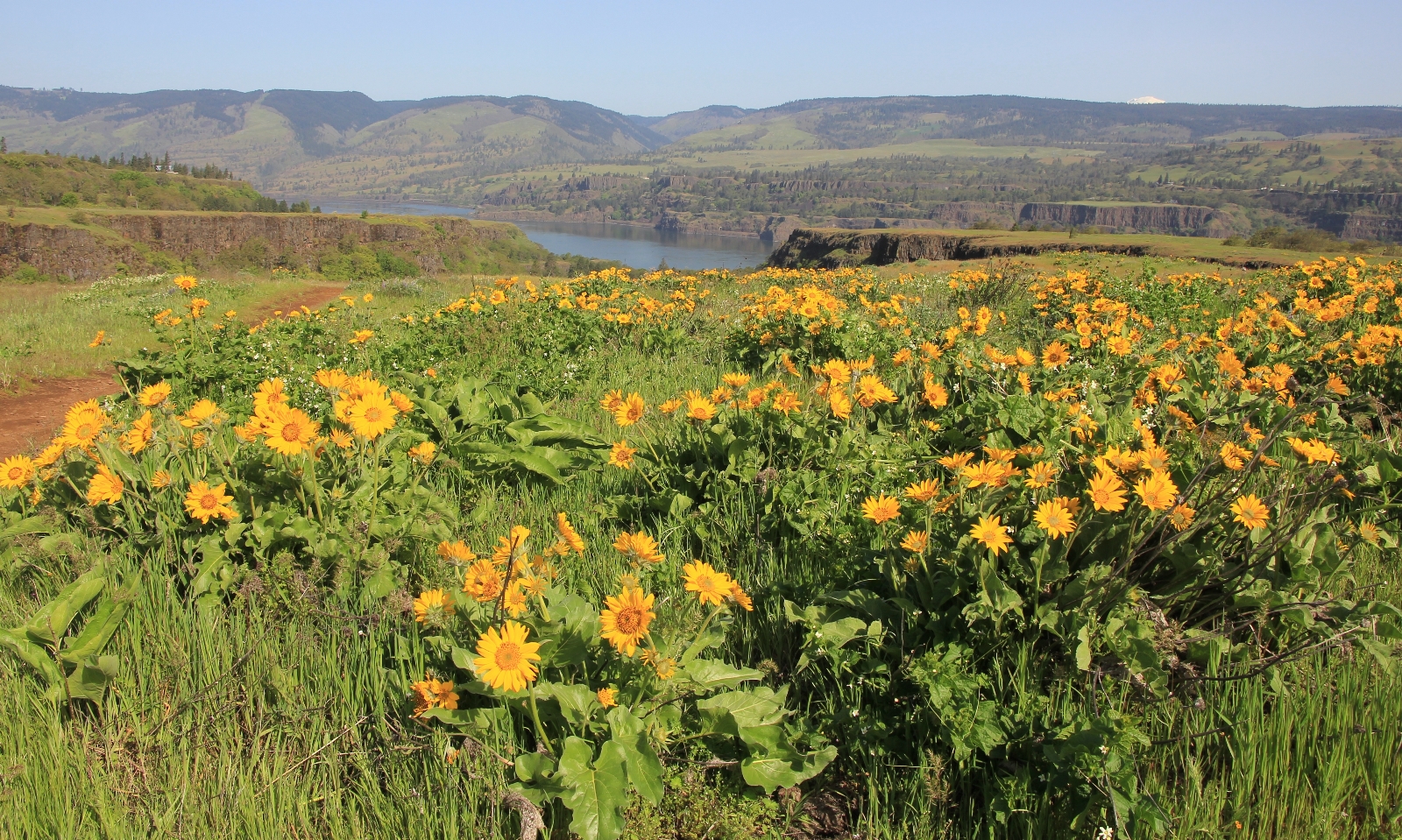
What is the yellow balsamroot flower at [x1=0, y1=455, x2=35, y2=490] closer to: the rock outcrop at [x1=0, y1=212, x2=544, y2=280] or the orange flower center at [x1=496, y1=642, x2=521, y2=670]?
the orange flower center at [x1=496, y1=642, x2=521, y2=670]

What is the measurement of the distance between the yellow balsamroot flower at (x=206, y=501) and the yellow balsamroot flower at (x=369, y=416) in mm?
484

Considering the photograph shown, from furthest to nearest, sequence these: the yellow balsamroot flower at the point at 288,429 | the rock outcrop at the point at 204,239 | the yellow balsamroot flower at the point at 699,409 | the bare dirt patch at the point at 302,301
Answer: the rock outcrop at the point at 204,239
the bare dirt patch at the point at 302,301
the yellow balsamroot flower at the point at 699,409
the yellow balsamroot flower at the point at 288,429

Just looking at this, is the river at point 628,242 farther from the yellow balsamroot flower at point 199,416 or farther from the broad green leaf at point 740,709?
the broad green leaf at point 740,709

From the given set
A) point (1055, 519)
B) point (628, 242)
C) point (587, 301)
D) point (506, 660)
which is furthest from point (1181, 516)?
point (628, 242)

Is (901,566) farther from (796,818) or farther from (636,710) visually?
(636,710)

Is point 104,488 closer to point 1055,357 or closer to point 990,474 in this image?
point 990,474

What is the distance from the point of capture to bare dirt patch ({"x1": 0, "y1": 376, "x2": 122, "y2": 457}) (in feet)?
21.7

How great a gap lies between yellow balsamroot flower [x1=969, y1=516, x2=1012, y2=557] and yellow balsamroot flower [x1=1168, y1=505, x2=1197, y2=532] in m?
0.42

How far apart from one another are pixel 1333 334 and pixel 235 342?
355 inches

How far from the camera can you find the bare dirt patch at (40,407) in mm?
6625

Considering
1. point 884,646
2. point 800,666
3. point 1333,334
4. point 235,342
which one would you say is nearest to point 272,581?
point 800,666

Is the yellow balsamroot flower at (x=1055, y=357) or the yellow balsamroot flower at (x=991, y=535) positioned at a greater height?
the yellow balsamroot flower at (x=1055, y=357)

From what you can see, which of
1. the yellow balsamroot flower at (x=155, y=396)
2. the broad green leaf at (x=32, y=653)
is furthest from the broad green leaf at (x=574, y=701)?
the yellow balsamroot flower at (x=155, y=396)

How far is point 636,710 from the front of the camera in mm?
1943
